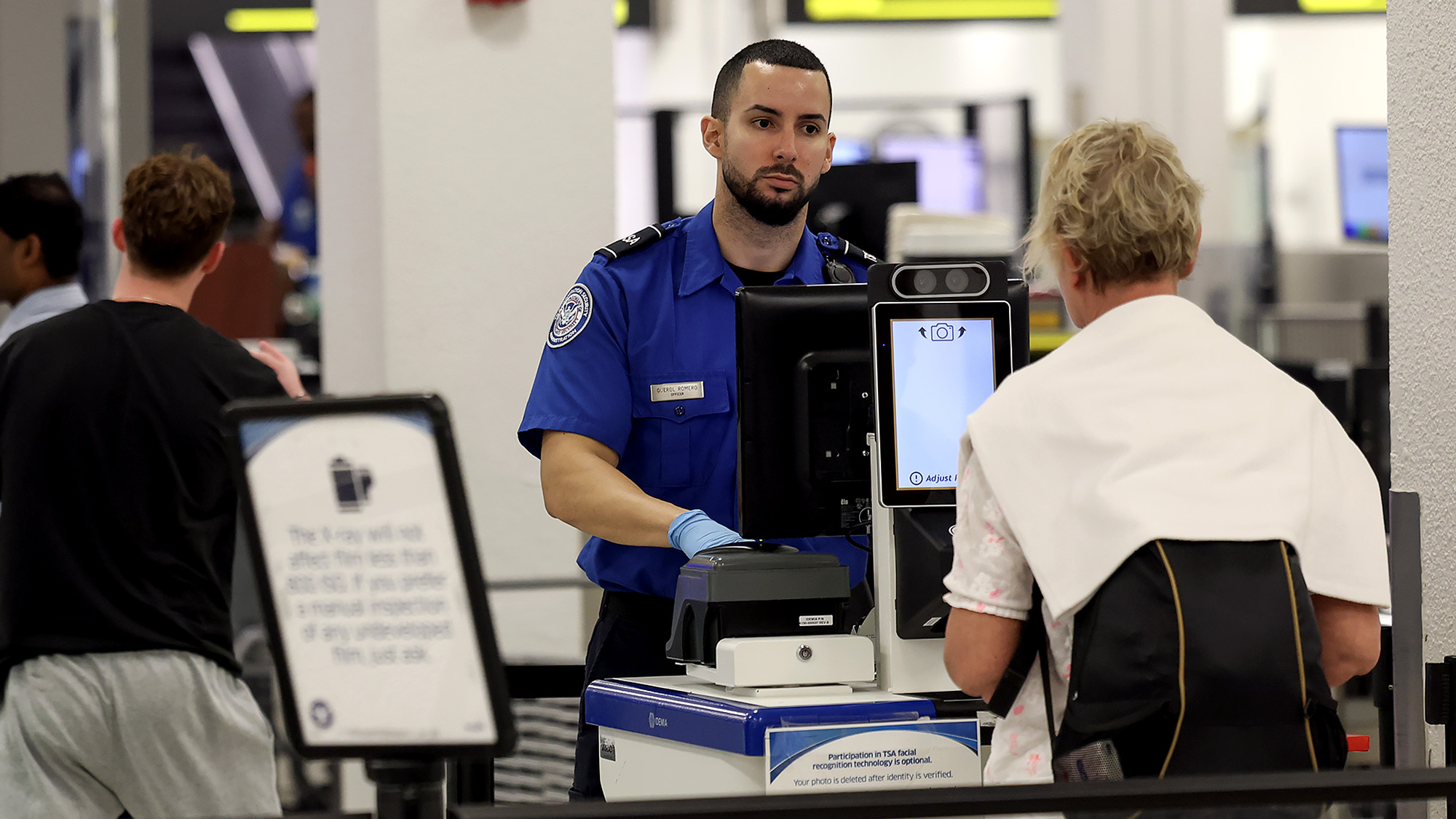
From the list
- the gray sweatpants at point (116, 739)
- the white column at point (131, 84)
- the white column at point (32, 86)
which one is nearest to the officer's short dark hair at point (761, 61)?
the gray sweatpants at point (116, 739)

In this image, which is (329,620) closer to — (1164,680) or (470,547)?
(470,547)

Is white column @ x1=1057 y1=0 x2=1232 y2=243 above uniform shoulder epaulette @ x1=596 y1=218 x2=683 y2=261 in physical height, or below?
above

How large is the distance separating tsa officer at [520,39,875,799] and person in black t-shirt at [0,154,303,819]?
2.01ft

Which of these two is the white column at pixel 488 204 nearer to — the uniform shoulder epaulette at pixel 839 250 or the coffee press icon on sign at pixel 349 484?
the uniform shoulder epaulette at pixel 839 250

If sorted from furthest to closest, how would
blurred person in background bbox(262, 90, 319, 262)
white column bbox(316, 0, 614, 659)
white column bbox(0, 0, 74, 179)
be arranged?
1. blurred person in background bbox(262, 90, 319, 262)
2. white column bbox(0, 0, 74, 179)
3. white column bbox(316, 0, 614, 659)

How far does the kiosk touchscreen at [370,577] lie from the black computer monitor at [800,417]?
3.34 feet

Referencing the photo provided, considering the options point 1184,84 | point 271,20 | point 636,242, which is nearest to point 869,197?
point 1184,84

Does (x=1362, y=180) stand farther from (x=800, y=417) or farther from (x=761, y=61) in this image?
(x=800, y=417)

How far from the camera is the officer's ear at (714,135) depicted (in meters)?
2.52

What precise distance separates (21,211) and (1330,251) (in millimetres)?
8699

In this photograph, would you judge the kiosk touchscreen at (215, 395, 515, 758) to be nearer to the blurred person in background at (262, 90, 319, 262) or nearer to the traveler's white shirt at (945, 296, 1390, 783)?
the traveler's white shirt at (945, 296, 1390, 783)

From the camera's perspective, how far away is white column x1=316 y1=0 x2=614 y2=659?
4.11m

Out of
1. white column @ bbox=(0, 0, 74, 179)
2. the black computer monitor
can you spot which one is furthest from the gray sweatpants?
white column @ bbox=(0, 0, 74, 179)

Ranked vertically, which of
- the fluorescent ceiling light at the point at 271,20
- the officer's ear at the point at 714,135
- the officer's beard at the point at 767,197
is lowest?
the officer's beard at the point at 767,197
